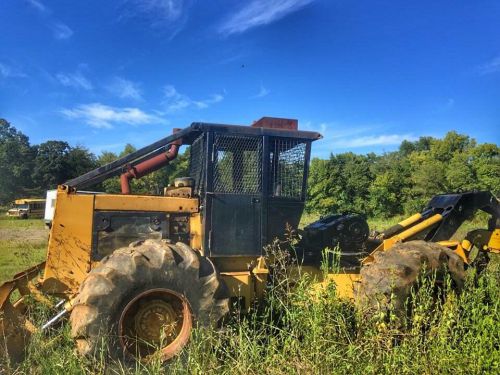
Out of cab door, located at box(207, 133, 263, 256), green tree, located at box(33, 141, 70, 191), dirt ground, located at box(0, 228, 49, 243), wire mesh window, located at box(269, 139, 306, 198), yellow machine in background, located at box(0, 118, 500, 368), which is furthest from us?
green tree, located at box(33, 141, 70, 191)

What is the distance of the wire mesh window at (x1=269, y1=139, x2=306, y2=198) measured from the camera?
6.04 m

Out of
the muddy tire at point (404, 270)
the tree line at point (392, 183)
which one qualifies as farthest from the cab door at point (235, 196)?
the tree line at point (392, 183)

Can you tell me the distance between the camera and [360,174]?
5316 cm

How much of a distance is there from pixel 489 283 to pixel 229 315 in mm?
3074

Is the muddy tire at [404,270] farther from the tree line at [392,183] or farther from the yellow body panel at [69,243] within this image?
the tree line at [392,183]

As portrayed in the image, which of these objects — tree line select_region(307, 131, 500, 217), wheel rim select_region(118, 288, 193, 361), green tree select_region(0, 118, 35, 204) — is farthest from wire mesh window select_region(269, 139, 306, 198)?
green tree select_region(0, 118, 35, 204)

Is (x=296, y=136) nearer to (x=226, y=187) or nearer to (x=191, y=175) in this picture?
(x=226, y=187)

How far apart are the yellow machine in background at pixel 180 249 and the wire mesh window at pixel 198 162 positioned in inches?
0.7

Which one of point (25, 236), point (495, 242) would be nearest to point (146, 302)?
point (495, 242)

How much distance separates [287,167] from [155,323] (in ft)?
8.53

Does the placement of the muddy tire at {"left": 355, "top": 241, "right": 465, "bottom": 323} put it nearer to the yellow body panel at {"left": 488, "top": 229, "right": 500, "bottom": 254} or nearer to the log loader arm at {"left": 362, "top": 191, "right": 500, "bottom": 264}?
the log loader arm at {"left": 362, "top": 191, "right": 500, "bottom": 264}

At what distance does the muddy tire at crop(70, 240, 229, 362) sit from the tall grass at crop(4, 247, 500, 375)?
0.19m

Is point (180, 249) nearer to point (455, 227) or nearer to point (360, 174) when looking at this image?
point (455, 227)

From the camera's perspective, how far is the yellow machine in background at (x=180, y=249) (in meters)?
4.73
